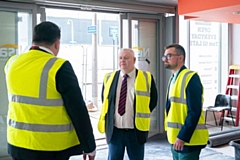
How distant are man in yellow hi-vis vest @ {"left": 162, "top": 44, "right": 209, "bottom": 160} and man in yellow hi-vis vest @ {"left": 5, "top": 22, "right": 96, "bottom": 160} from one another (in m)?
0.85

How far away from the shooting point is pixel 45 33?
69.3 inches

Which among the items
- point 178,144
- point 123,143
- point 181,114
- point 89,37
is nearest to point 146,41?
point 123,143

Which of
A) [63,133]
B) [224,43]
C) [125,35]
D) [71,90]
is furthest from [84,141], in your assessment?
[224,43]

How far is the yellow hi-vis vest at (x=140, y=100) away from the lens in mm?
2801

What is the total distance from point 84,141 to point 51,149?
195 mm

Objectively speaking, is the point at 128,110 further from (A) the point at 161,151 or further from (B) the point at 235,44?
(B) the point at 235,44

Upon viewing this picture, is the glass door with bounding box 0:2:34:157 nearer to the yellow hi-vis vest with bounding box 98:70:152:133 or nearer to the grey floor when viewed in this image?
the grey floor

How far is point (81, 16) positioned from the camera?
9.30 metres

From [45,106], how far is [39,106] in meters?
0.03

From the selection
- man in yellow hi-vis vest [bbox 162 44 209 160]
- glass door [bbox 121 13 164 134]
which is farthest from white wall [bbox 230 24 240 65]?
man in yellow hi-vis vest [bbox 162 44 209 160]

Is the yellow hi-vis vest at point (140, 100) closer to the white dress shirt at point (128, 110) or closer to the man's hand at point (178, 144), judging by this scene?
the white dress shirt at point (128, 110)

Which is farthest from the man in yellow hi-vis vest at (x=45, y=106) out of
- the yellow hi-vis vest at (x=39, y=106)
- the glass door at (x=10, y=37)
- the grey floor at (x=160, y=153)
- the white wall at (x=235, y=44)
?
the white wall at (x=235, y=44)

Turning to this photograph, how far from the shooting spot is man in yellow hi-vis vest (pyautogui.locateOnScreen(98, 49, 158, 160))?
2768 mm

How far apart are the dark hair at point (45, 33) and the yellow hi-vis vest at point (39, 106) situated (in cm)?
8
